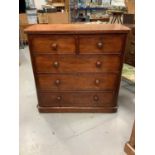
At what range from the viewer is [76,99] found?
1.97 m

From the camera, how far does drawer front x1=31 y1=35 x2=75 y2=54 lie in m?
1.67

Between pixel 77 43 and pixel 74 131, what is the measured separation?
0.85m

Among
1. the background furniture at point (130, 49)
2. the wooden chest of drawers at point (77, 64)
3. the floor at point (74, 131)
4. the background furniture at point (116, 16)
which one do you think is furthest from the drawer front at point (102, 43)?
the background furniture at point (116, 16)

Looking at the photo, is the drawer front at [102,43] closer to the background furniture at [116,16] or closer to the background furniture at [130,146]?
the background furniture at [130,146]

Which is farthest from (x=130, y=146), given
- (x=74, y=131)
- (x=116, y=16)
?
(x=116, y=16)

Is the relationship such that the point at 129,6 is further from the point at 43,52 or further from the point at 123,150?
the point at 123,150

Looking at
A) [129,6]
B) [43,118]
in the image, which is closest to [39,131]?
[43,118]

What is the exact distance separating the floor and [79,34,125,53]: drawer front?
73 cm

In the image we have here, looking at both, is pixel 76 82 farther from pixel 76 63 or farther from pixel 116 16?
pixel 116 16

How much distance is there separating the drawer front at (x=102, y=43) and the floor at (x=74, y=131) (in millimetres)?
733

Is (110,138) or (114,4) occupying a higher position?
(114,4)

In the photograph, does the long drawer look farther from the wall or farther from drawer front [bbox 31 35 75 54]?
the wall

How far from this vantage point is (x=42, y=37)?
1678 millimetres

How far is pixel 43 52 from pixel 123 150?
3.76 ft
